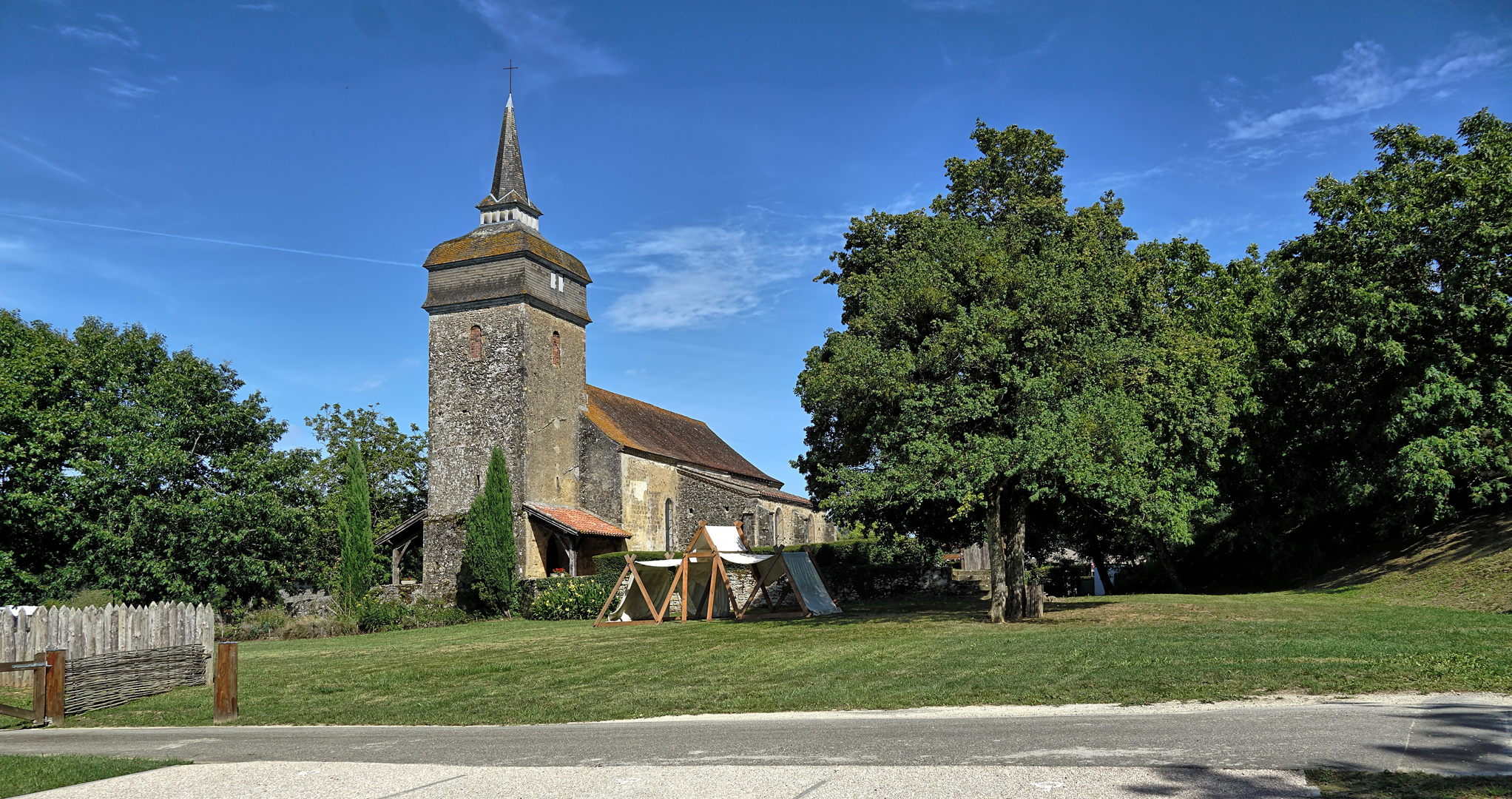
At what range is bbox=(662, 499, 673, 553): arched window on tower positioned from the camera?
129 feet

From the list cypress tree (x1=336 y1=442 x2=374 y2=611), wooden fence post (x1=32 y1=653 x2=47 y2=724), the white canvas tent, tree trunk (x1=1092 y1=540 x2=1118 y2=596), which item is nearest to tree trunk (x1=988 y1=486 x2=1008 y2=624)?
the white canvas tent

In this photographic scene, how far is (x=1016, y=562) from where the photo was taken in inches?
816

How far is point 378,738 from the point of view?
32.2 feet

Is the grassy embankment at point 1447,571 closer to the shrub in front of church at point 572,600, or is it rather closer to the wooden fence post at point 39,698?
the shrub in front of church at point 572,600

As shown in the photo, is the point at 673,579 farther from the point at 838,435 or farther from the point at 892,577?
the point at 892,577

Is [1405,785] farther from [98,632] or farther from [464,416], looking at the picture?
[464,416]

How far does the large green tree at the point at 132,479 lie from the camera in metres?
28.7

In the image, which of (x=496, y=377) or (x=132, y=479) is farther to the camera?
(x=496, y=377)

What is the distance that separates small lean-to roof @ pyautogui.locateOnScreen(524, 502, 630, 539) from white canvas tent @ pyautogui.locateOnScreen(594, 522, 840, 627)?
5584mm

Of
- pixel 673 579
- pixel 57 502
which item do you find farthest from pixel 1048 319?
pixel 57 502

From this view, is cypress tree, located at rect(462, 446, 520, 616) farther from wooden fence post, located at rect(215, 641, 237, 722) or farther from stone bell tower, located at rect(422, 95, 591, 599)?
wooden fence post, located at rect(215, 641, 237, 722)

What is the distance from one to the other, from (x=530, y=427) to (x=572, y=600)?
7641mm

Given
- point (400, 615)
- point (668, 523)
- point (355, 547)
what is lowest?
point (400, 615)

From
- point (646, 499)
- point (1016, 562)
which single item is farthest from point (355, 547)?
point (1016, 562)
